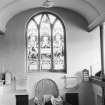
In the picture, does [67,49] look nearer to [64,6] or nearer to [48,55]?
[48,55]

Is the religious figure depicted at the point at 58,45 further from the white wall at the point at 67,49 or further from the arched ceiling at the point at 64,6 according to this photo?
the arched ceiling at the point at 64,6

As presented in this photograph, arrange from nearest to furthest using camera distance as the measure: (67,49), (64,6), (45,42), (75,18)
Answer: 1. (64,6)
2. (67,49)
3. (75,18)
4. (45,42)

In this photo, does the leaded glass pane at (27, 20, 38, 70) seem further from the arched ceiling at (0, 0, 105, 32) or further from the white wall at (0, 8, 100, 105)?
the arched ceiling at (0, 0, 105, 32)

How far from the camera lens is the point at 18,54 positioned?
934 cm

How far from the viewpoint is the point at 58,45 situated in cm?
971

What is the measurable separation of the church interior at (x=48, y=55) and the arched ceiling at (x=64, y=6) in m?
0.04

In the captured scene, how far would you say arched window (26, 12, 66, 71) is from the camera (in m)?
9.61

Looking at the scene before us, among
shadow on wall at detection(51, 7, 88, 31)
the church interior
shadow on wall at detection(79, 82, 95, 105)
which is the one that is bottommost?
shadow on wall at detection(79, 82, 95, 105)

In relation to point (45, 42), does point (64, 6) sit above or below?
above

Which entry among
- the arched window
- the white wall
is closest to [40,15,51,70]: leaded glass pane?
the arched window

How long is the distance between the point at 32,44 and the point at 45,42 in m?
0.52

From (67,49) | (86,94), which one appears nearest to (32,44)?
(67,49)

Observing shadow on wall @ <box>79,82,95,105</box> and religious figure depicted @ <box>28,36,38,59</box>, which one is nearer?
shadow on wall @ <box>79,82,95,105</box>

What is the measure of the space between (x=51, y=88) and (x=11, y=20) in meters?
3.04
